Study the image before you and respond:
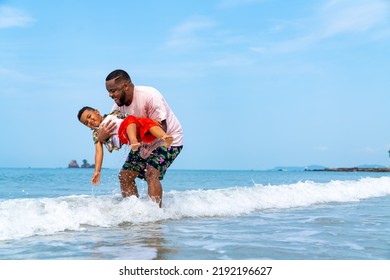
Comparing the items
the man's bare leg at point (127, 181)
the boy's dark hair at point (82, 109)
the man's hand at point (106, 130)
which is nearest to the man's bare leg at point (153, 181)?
the man's bare leg at point (127, 181)

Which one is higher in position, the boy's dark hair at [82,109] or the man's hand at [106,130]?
the boy's dark hair at [82,109]

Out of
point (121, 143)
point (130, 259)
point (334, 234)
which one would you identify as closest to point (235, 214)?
point (334, 234)

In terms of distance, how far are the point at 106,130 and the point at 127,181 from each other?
1194 millimetres

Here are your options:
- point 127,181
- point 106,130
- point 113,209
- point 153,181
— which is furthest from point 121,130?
point 113,209

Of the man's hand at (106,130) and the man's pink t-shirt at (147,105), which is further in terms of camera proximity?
the man's pink t-shirt at (147,105)

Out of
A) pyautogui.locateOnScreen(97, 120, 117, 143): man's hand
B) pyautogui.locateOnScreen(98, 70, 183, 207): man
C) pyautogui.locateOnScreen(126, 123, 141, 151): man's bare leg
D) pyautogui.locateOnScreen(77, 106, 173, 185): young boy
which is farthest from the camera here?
pyautogui.locateOnScreen(98, 70, 183, 207): man

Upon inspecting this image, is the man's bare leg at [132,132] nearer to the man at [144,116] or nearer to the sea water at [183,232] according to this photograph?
the man at [144,116]

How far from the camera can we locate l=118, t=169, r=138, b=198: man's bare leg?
5934 mm

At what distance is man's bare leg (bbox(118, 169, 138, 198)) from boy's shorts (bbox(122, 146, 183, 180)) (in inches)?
2.1

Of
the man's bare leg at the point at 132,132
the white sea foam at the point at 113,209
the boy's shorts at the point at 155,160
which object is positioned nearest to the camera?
the man's bare leg at the point at 132,132

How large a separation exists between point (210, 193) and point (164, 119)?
3.69m

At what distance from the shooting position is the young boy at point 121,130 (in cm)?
489

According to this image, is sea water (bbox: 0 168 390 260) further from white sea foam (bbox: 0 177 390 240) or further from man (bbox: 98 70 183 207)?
man (bbox: 98 70 183 207)

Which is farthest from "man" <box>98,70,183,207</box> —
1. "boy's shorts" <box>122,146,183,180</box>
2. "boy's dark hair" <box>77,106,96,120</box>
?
"boy's dark hair" <box>77,106,96,120</box>
